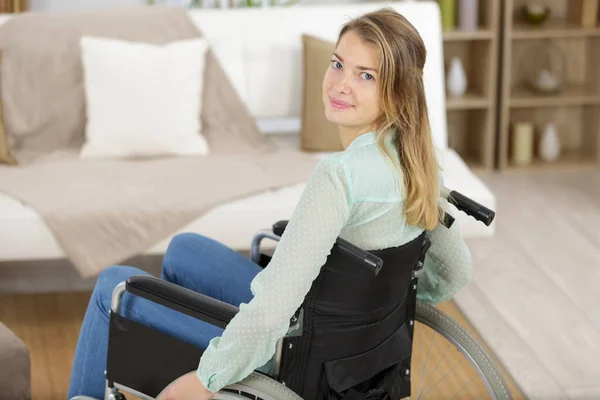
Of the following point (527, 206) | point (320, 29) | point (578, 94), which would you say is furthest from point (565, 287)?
point (578, 94)

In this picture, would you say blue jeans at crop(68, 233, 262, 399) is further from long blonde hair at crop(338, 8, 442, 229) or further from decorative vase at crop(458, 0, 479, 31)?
decorative vase at crop(458, 0, 479, 31)

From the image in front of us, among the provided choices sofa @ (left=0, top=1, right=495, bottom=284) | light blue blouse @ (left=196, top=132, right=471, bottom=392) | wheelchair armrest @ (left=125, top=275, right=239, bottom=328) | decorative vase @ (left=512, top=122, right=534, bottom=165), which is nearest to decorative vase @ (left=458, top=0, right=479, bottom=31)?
decorative vase @ (left=512, top=122, right=534, bottom=165)

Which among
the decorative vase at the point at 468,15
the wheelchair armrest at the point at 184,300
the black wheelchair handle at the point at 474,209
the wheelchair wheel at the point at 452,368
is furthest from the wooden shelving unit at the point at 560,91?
the wheelchair armrest at the point at 184,300

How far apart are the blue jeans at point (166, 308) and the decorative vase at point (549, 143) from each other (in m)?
2.71

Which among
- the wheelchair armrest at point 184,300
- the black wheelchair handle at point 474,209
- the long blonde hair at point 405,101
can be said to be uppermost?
the long blonde hair at point 405,101

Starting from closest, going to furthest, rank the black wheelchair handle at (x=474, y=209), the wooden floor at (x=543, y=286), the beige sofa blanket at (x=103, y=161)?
the black wheelchair handle at (x=474, y=209) < the wooden floor at (x=543, y=286) < the beige sofa blanket at (x=103, y=161)

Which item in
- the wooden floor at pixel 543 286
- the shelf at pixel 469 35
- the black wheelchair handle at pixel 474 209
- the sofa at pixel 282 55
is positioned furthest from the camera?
the shelf at pixel 469 35

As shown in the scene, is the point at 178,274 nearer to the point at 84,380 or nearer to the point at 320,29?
the point at 84,380

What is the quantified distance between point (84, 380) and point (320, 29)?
1.88 metres

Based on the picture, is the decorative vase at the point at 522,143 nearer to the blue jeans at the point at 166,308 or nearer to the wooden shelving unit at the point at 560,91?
the wooden shelving unit at the point at 560,91

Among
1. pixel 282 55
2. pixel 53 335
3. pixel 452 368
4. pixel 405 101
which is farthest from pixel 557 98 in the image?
pixel 405 101

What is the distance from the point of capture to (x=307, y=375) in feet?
5.32

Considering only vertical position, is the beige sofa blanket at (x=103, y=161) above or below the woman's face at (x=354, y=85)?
below

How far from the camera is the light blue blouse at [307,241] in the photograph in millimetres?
1487
